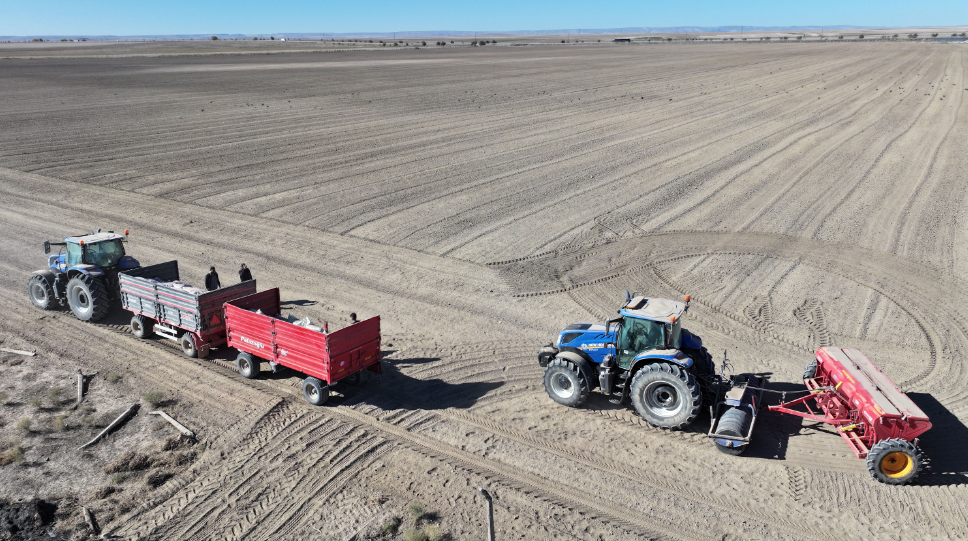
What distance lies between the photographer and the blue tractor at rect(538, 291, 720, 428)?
34.3 ft

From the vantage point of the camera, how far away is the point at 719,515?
29.7ft

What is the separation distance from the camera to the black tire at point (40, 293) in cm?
1533

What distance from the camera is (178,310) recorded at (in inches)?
516

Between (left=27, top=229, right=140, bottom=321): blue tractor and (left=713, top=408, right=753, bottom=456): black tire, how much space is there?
1246 cm

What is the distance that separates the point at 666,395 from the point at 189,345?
8.93 meters

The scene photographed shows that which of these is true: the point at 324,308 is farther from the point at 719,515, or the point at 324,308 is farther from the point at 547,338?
the point at 719,515

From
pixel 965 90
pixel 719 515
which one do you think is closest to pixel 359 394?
pixel 719 515

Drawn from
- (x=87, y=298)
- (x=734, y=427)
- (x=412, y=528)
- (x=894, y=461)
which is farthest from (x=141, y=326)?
(x=894, y=461)

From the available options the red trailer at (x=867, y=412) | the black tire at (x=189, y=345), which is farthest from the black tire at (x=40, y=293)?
the red trailer at (x=867, y=412)

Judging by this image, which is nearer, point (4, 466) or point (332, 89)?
point (4, 466)

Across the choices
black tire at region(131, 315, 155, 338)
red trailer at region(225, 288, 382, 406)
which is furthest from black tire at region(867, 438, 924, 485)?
black tire at region(131, 315, 155, 338)

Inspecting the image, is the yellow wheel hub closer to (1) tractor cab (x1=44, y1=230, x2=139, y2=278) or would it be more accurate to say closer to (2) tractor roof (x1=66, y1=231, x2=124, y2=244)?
→ (1) tractor cab (x1=44, y1=230, x2=139, y2=278)

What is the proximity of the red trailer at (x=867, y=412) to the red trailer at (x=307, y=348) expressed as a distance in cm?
671

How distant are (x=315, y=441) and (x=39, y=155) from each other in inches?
1107
